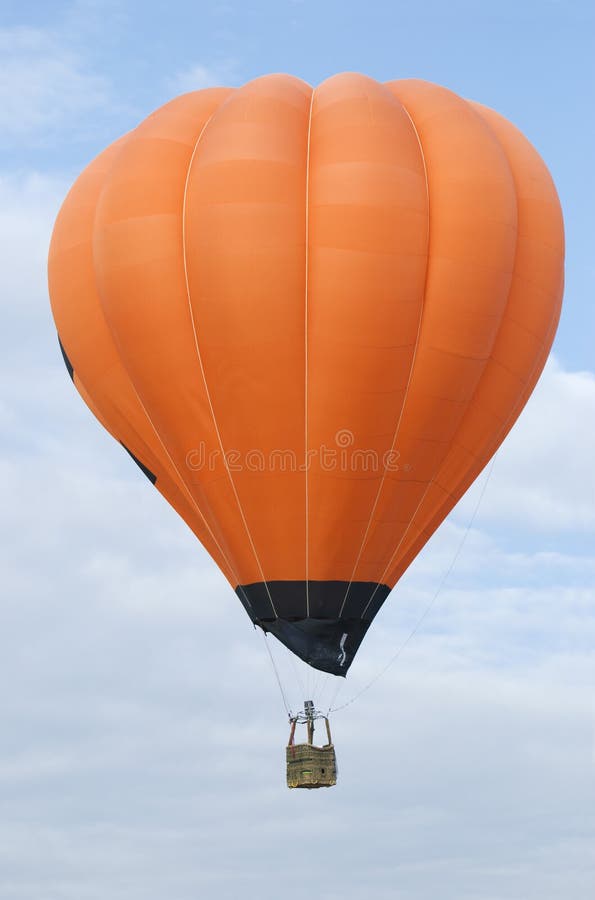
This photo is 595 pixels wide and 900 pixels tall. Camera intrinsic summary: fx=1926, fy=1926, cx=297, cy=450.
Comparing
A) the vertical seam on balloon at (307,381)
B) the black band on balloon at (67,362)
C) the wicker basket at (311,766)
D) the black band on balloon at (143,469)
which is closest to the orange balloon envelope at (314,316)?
the vertical seam on balloon at (307,381)

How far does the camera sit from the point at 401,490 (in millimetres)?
23781

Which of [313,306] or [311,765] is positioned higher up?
[313,306]

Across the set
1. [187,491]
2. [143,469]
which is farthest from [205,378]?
[143,469]

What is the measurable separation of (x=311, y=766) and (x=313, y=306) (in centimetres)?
546

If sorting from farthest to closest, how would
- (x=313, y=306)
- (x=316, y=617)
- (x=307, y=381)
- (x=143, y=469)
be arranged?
(x=143, y=469), (x=316, y=617), (x=307, y=381), (x=313, y=306)

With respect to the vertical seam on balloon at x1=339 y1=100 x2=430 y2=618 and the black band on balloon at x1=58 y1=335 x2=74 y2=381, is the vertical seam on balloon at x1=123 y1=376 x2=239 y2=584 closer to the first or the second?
the vertical seam on balloon at x1=339 y1=100 x2=430 y2=618

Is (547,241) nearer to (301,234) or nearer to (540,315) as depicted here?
(540,315)

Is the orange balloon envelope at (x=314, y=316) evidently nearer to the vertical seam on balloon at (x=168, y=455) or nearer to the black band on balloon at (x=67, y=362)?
the vertical seam on balloon at (x=168, y=455)

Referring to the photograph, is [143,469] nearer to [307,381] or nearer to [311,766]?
[307,381]

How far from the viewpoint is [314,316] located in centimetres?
2267

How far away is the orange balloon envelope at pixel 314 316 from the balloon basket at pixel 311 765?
1.06 metres

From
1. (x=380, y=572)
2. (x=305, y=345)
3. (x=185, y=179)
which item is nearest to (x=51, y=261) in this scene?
(x=185, y=179)

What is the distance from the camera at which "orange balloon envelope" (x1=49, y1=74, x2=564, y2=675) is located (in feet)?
74.4

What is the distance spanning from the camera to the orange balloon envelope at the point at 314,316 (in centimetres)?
2269
